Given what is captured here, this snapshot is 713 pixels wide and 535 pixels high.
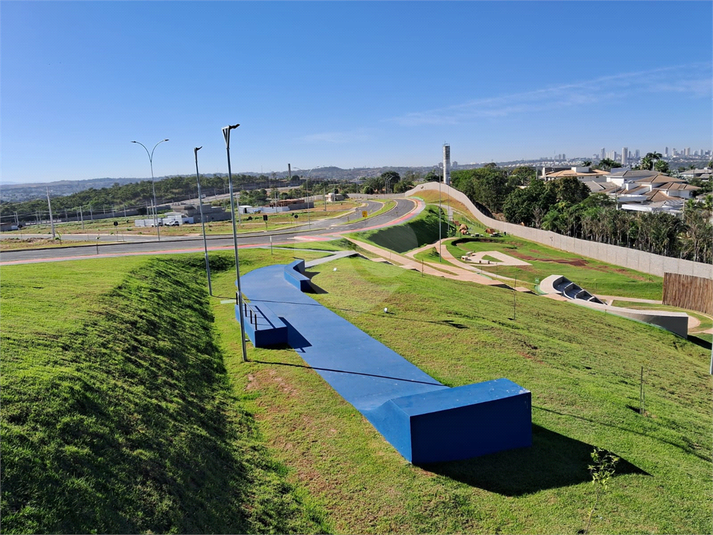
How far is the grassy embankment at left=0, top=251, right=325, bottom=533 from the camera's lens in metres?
6.36

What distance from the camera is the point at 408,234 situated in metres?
50.1

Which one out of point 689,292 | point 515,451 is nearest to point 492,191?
point 689,292

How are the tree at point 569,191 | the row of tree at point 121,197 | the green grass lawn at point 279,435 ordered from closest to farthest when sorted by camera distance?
the green grass lawn at point 279,435
the tree at point 569,191
the row of tree at point 121,197

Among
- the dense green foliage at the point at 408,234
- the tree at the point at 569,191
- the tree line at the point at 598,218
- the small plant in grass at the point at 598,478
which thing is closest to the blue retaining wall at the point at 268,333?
the small plant in grass at the point at 598,478

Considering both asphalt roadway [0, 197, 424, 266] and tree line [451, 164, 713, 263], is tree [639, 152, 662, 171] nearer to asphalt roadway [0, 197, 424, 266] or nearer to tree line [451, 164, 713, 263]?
tree line [451, 164, 713, 263]

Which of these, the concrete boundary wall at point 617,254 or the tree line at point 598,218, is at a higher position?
the tree line at point 598,218

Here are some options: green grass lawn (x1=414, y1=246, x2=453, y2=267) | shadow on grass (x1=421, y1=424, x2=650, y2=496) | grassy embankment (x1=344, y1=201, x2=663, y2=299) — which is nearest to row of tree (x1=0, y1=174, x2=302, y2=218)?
grassy embankment (x1=344, y1=201, x2=663, y2=299)

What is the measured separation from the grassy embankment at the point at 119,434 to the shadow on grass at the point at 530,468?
303 cm

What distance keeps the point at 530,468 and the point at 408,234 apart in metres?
41.7

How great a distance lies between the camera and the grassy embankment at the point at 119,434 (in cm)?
636

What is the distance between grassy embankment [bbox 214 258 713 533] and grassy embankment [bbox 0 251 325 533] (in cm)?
91

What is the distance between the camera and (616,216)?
5278 cm

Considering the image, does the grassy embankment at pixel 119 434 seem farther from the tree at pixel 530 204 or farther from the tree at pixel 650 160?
the tree at pixel 650 160

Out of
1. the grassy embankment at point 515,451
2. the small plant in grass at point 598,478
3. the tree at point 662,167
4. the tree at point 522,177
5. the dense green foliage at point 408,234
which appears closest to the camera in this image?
the small plant in grass at point 598,478
